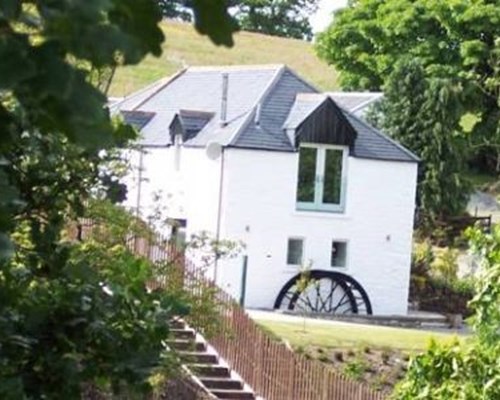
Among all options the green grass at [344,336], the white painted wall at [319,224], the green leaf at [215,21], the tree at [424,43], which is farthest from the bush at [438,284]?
the green leaf at [215,21]

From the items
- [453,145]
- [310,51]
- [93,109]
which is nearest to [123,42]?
[93,109]

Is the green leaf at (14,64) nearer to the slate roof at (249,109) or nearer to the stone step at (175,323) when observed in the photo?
the stone step at (175,323)

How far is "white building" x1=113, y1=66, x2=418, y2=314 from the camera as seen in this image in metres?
39.6

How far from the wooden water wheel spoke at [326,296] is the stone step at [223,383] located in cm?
1112

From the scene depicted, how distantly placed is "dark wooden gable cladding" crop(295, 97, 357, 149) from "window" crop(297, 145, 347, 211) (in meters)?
0.25

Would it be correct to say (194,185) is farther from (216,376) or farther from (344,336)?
(216,376)

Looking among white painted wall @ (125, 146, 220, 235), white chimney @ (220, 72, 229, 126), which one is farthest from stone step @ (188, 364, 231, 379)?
white chimney @ (220, 72, 229, 126)

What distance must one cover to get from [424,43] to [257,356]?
1339 inches

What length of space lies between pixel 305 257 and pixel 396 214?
276 cm

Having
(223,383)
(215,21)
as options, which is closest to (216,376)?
(223,383)

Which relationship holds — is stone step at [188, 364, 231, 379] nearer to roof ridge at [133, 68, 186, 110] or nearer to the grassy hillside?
roof ridge at [133, 68, 186, 110]

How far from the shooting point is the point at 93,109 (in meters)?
1.71

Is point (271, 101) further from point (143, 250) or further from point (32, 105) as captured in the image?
point (32, 105)

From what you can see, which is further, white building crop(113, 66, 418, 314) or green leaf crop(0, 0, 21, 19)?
white building crop(113, 66, 418, 314)
